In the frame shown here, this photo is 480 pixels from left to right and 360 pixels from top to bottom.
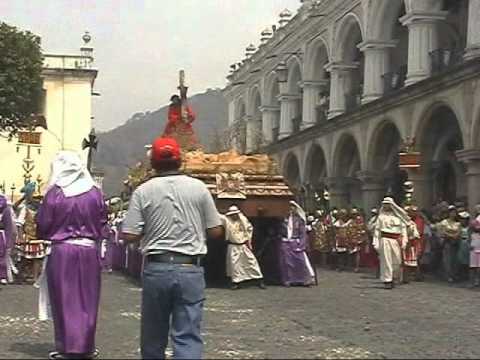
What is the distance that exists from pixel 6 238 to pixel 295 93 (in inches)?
1064

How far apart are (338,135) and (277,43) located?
9.84 meters

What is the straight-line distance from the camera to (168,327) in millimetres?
6680

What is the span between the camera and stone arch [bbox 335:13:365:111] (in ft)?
108

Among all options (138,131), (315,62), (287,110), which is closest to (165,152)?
(315,62)

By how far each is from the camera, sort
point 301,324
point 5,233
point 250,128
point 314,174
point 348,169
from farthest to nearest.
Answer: point 250,128
point 314,174
point 348,169
point 5,233
point 301,324

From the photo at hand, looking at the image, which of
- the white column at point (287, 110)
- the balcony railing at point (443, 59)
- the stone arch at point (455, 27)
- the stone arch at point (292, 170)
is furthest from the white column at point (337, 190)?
the balcony railing at point (443, 59)

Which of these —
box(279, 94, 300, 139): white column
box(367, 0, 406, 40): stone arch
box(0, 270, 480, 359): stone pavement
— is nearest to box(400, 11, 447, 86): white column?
box(367, 0, 406, 40): stone arch

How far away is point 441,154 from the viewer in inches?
1049

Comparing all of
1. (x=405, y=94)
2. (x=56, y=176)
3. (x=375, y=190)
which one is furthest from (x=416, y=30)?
(x=56, y=176)

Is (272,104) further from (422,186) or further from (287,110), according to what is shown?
(422,186)

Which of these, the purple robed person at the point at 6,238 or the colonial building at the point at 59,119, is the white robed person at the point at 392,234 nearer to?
the purple robed person at the point at 6,238

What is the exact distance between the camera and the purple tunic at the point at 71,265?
773 centimetres

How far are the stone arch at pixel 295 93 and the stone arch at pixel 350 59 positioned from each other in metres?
5.66

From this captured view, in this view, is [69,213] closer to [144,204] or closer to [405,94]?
[144,204]
